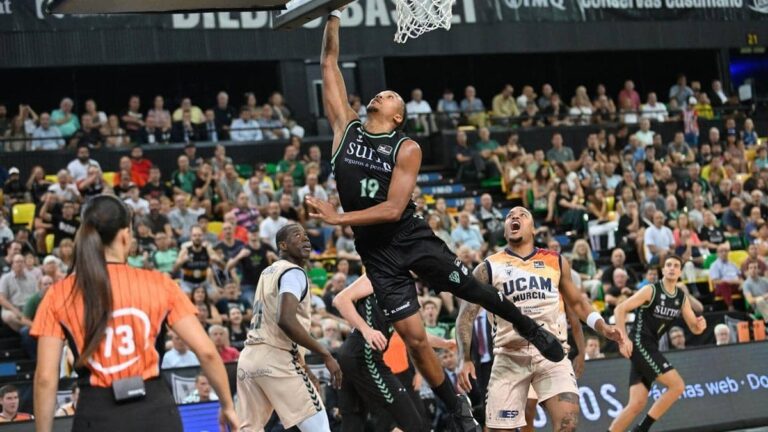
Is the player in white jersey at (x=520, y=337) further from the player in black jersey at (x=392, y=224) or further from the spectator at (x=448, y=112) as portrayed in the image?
the spectator at (x=448, y=112)

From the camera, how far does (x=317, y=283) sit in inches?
703

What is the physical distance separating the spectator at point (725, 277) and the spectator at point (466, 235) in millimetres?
4205

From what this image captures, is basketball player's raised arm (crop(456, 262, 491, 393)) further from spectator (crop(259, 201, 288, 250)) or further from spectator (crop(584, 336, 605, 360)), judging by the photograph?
spectator (crop(259, 201, 288, 250))

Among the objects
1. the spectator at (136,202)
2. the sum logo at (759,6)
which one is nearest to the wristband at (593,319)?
the spectator at (136,202)

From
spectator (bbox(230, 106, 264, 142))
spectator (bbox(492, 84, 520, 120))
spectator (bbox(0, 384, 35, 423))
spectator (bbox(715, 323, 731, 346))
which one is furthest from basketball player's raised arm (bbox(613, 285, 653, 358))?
spectator (bbox(492, 84, 520, 120))

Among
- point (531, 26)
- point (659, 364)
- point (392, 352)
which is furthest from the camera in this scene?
point (531, 26)

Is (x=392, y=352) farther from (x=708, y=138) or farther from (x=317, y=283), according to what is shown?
(x=708, y=138)

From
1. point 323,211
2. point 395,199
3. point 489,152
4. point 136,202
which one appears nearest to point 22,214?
point 136,202

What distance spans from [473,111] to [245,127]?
18.1ft

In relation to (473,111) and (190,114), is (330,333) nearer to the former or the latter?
(190,114)

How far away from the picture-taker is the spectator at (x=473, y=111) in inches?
1000

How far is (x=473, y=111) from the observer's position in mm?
25516

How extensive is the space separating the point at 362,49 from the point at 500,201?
458cm

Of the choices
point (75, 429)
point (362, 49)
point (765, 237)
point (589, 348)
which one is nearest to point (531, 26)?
point (362, 49)
